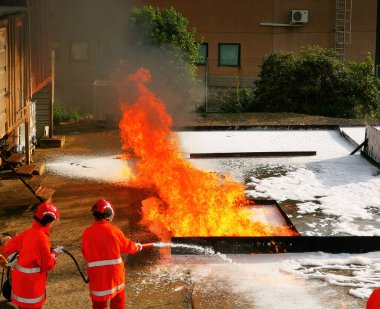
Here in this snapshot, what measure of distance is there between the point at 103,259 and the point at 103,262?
0.03 m

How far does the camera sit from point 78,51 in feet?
102

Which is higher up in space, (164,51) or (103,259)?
(164,51)

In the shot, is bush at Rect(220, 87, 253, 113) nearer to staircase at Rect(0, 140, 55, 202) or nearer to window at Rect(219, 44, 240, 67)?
window at Rect(219, 44, 240, 67)

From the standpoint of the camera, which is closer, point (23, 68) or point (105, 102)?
point (23, 68)

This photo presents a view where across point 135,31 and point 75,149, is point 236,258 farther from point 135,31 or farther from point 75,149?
point 135,31

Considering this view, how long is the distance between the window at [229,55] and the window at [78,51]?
6121 mm

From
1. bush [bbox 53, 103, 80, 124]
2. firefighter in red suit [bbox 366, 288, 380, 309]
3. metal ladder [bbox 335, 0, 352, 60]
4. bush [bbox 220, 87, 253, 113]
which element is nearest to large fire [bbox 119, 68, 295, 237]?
bush [bbox 53, 103, 80, 124]

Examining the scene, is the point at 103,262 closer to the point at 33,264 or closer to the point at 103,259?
the point at 103,259

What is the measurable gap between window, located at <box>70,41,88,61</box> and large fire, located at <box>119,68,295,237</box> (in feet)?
41.8

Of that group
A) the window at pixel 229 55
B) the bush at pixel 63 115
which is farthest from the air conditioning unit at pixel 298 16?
the bush at pixel 63 115

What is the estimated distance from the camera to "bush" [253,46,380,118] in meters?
25.1

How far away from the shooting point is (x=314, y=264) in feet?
31.6

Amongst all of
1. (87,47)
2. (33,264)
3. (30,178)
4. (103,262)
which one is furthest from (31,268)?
(87,47)

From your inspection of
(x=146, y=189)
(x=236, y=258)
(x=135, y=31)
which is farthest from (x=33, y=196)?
(x=135, y=31)
